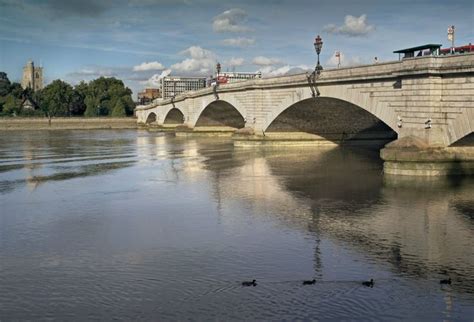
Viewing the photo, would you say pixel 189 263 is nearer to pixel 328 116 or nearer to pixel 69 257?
pixel 69 257

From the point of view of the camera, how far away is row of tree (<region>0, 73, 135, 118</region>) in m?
122

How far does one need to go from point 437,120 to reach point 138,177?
14827 mm

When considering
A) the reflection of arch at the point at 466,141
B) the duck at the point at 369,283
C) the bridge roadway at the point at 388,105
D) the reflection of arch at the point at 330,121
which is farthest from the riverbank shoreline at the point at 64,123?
A: the duck at the point at 369,283

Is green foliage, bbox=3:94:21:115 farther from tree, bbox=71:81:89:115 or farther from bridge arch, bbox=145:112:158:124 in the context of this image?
bridge arch, bbox=145:112:158:124

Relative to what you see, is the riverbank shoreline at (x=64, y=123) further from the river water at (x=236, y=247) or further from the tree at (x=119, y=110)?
the river water at (x=236, y=247)

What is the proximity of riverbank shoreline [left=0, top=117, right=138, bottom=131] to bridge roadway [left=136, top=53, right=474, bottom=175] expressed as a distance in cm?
6022

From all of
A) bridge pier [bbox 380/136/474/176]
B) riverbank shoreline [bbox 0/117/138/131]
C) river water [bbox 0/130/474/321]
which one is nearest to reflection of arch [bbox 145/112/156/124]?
riverbank shoreline [bbox 0/117/138/131]

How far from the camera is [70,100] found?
12619 cm

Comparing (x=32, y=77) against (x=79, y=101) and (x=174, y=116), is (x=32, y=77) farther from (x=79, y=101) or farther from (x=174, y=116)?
(x=174, y=116)

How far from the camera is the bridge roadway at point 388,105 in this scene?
77.6 ft

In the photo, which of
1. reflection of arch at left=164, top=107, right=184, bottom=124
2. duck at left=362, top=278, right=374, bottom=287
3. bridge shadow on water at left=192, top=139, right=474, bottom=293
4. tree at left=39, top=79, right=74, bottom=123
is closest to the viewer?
duck at left=362, top=278, right=374, bottom=287

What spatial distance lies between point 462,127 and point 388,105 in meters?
5.22

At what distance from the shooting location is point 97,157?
133ft

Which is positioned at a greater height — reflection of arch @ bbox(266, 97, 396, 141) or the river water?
reflection of arch @ bbox(266, 97, 396, 141)
